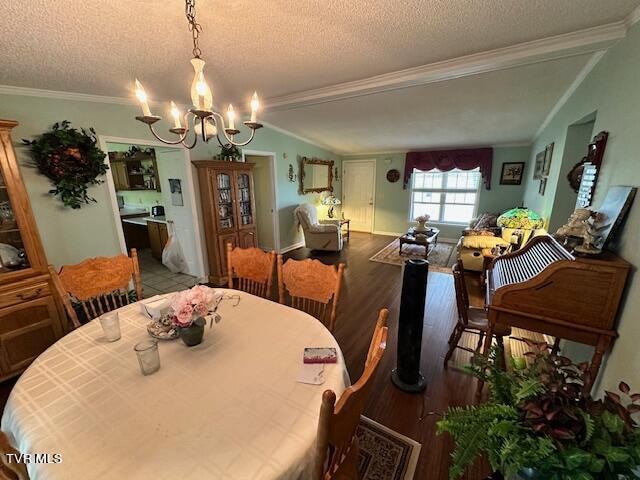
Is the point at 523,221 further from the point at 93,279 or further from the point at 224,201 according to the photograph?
the point at 93,279

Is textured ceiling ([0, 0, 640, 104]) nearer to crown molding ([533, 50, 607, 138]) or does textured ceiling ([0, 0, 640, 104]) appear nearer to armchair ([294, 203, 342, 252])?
crown molding ([533, 50, 607, 138])

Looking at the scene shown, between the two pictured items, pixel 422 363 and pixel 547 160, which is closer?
pixel 422 363

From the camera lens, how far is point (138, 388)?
0.99 m

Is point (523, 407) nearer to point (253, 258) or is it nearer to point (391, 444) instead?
point (391, 444)

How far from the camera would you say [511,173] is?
5.48 metres

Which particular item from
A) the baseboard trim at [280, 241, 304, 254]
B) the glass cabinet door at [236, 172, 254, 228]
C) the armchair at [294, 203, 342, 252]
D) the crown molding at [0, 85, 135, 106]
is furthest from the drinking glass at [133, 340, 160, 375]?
the baseboard trim at [280, 241, 304, 254]

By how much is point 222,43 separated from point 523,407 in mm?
2689

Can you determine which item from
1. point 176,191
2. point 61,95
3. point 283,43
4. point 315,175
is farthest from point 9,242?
point 315,175

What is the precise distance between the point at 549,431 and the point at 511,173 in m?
6.16

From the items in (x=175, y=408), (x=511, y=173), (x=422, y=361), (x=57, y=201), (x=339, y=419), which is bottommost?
(x=422, y=361)

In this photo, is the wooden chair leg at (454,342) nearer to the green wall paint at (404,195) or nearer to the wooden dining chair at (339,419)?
the wooden dining chair at (339,419)

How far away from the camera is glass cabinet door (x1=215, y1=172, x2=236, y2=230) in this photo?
382cm

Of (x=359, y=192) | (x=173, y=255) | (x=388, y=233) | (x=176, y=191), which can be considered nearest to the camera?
(x=176, y=191)

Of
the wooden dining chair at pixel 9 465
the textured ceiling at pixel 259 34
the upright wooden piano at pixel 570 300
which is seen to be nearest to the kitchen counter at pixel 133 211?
the textured ceiling at pixel 259 34
